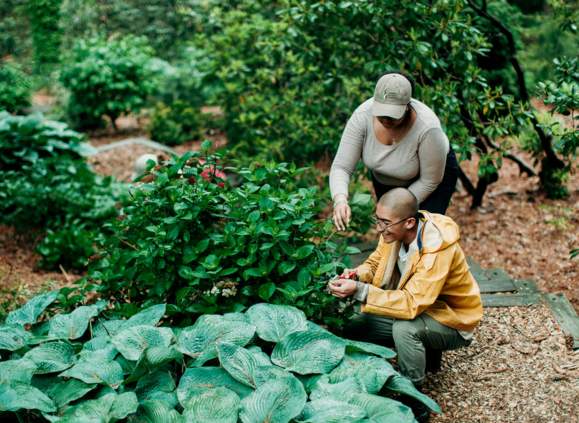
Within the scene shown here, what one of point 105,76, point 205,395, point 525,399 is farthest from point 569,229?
point 105,76

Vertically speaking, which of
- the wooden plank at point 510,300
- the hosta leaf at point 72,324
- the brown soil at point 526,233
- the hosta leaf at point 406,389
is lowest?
the brown soil at point 526,233

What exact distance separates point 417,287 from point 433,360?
0.61 m

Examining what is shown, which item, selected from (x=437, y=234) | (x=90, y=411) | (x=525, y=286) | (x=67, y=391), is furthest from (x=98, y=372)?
(x=525, y=286)

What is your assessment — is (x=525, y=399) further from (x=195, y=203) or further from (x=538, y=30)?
(x=538, y=30)

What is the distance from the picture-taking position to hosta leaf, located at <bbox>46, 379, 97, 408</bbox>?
8.79 feet

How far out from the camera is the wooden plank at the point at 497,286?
4.25 m

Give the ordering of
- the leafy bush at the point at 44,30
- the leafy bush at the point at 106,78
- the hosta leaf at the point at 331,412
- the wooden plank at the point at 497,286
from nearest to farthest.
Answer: the hosta leaf at the point at 331,412 → the wooden plank at the point at 497,286 → the leafy bush at the point at 44,30 → the leafy bush at the point at 106,78

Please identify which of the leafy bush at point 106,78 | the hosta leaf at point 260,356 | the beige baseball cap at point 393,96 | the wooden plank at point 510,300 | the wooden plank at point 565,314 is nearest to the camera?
the hosta leaf at point 260,356

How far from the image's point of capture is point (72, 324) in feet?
10.6

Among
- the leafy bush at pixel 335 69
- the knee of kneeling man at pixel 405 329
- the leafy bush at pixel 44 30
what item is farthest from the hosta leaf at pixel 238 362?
the leafy bush at pixel 44 30

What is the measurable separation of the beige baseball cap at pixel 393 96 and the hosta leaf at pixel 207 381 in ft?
4.69

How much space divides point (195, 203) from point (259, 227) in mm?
394

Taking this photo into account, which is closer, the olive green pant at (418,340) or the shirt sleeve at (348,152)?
the olive green pant at (418,340)

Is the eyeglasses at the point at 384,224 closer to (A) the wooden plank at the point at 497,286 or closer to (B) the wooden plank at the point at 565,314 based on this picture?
(B) the wooden plank at the point at 565,314
